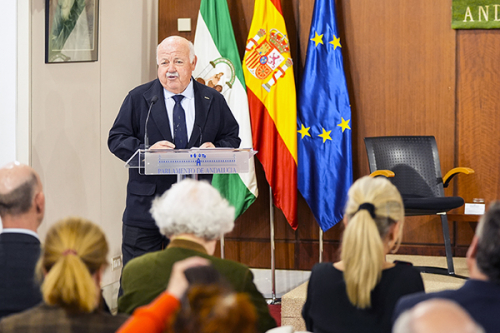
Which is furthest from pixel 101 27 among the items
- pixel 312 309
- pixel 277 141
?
pixel 312 309

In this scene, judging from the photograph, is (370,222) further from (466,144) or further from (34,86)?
(466,144)

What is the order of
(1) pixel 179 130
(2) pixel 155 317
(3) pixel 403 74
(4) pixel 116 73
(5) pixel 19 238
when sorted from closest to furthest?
(2) pixel 155 317
(5) pixel 19 238
(1) pixel 179 130
(4) pixel 116 73
(3) pixel 403 74

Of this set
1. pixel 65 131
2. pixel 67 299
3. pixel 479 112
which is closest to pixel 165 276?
pixel 67 299

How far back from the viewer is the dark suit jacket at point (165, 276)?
172 cm

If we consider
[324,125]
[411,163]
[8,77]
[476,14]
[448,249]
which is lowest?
[448,249]

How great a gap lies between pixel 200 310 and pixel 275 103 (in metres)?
4.15

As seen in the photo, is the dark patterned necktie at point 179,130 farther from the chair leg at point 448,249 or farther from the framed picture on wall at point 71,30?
the chair leg at point 448,249

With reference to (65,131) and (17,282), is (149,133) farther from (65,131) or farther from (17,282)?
(17,282)

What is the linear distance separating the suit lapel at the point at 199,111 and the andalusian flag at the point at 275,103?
1.43 metres

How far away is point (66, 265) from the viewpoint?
54.1 inches

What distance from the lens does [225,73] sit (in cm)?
504

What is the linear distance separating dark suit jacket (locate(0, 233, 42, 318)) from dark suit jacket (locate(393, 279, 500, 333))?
1.08 m

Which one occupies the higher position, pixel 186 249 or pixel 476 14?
pixel 476 14

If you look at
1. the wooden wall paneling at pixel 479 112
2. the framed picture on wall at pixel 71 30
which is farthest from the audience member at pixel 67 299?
the wooden wall paneling at pixel 479 112
